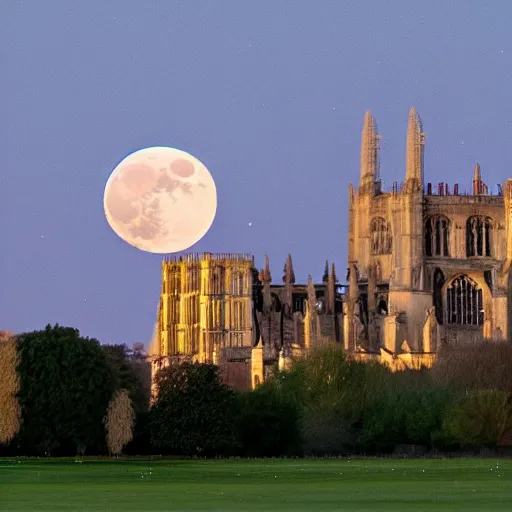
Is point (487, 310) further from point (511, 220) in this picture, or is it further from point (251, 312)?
point (251, 312)

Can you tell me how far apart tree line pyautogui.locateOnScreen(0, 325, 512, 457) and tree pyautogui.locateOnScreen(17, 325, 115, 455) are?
43mm

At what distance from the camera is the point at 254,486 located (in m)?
55.0

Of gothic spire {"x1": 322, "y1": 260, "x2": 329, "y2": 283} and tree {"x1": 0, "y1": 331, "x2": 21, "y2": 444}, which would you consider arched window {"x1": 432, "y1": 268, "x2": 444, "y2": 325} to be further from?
tree {"x1": 0, "y1": 331, "x2": 21, "y2": 444}

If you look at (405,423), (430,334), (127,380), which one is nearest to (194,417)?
(127,380)

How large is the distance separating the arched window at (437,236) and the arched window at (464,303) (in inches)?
111

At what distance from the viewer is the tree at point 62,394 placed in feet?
291

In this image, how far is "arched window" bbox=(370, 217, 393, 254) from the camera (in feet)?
527

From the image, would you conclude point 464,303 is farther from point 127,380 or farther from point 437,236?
point 127,380

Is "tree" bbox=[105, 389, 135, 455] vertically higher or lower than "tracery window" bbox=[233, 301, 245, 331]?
lower

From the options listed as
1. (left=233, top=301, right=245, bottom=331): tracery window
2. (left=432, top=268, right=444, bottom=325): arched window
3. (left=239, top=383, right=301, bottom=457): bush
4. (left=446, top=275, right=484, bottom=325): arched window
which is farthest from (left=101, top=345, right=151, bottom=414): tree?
(left=446, top=275, right=484, bottom=325): arched window

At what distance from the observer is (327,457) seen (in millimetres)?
95188

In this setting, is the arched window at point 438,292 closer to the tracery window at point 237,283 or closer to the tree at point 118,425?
the tracery window at point 237,283

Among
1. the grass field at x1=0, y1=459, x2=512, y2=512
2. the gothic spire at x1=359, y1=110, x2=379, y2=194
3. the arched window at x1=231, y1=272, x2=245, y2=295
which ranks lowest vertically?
the grass field at x1=0, y1=459, x2=512, y2=512

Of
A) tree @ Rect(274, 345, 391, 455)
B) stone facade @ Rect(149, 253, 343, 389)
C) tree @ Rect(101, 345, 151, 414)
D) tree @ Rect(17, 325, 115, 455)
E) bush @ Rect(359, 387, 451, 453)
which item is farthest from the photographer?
stone facade @ Rect(149, 253, 343, 389)
